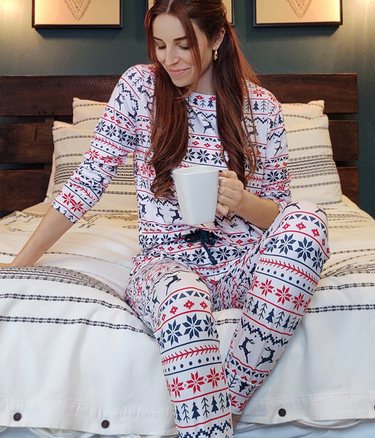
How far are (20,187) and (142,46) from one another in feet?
2.80

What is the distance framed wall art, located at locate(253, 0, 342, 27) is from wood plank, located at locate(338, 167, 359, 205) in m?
0.69

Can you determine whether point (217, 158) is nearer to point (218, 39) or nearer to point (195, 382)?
point (218, 39)

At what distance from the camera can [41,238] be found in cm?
114

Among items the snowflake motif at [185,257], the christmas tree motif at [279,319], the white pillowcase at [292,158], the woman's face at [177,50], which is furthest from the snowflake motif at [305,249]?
the white pillowcase at [292,158]

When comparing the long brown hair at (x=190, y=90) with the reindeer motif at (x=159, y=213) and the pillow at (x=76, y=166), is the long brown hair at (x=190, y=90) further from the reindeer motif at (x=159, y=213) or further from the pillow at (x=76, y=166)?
the pillow at (x=76, y=166)

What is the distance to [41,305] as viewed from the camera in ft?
3.10

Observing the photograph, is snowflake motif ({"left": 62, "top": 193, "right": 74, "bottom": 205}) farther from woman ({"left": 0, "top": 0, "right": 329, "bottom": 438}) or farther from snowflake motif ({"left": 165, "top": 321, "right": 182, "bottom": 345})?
snowflake motif ({"left": 165, "top": 321, "right": 182, "bottom": 345})

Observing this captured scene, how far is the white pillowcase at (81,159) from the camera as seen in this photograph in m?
2.00

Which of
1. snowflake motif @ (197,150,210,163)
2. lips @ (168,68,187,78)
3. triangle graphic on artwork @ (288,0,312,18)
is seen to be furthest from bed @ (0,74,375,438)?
triangle graphic on artwork @ (288,0,312,18)

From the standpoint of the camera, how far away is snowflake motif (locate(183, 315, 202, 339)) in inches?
32.3

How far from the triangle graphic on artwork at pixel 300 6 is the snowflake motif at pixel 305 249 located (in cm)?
185

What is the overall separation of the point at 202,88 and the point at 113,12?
54.8 inches

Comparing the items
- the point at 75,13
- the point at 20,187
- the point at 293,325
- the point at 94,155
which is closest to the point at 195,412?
the point at 293,325

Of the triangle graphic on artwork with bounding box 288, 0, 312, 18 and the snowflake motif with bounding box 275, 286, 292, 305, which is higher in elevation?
the triangle graphic on artwork with bounding box 288, 0, 312, 18
